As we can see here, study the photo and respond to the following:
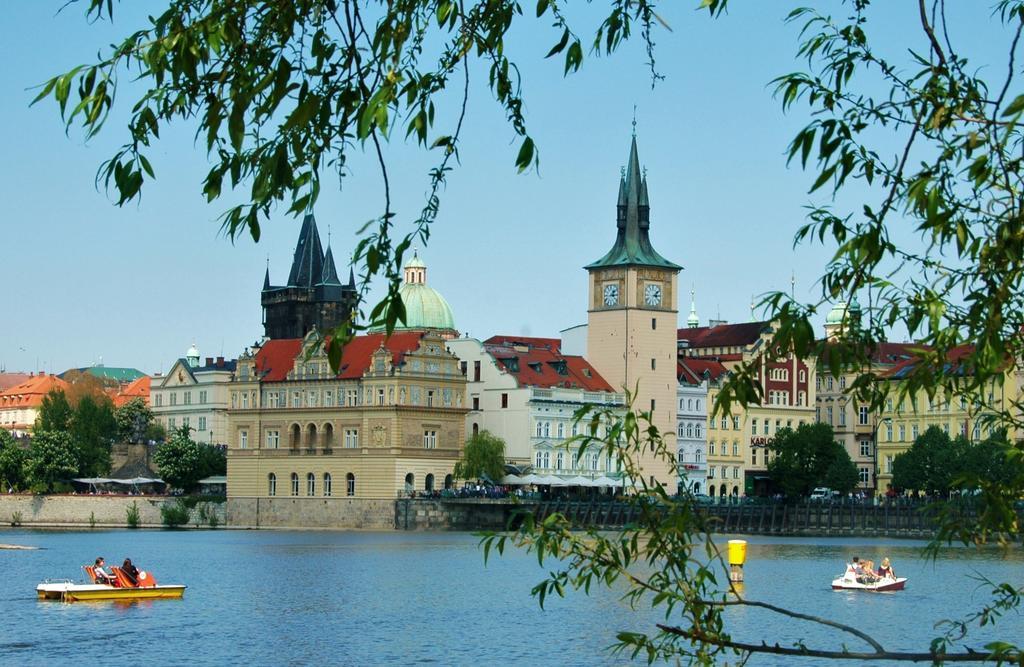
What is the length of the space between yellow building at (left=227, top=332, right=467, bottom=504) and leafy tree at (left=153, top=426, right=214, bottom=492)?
131 inches

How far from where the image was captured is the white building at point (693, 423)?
142 metres

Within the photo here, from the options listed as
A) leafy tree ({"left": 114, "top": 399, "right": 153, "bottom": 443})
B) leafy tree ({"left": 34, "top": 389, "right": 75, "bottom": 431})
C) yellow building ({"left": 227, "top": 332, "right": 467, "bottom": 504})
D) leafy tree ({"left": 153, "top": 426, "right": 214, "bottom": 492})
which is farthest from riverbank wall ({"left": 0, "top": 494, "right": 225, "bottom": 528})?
leafy tree ({"left": 114, "top": 399, "right": 153, "bottom": 443})

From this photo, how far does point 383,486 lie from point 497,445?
24.9ft

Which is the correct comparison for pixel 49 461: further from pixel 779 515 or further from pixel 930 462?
pixel 930 462

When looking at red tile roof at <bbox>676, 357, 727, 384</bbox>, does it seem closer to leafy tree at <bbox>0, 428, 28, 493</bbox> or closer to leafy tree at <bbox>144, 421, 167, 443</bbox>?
leafy tree at <bbox>144, 421, 167, 443</bbox>

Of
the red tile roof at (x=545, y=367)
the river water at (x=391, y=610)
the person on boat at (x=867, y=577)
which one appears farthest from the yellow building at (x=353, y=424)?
the person on boat at (x=867, y=577)

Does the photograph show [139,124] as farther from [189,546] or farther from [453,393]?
[453,393]

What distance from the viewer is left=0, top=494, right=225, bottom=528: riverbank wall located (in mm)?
128125

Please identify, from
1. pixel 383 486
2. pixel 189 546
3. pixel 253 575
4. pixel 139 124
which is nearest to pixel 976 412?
pixel 139 124

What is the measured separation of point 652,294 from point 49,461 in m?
42.3

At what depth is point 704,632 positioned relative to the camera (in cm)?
1214

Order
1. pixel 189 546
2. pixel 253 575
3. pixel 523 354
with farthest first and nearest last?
pixel 523 354 < pixel 189 546 < pixel 253 575

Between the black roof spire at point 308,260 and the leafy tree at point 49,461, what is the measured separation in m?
28.4

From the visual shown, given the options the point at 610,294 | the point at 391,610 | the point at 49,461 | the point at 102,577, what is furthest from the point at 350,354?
the point at 391,610
